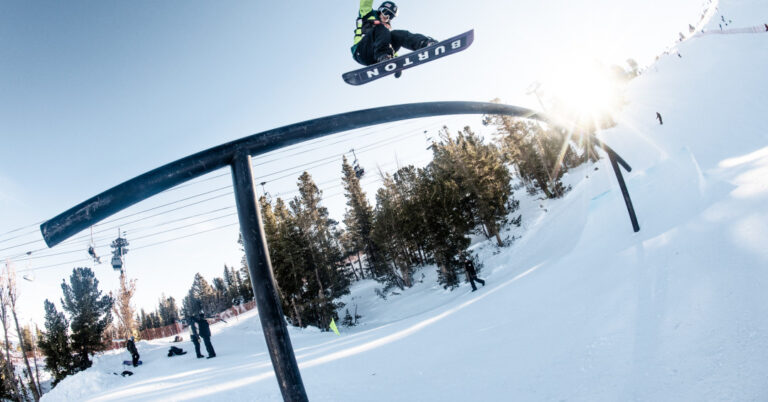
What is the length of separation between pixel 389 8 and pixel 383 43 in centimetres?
76

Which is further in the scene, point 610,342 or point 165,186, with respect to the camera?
point 610,342

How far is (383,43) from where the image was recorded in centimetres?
479

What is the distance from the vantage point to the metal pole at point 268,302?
98 centimetres

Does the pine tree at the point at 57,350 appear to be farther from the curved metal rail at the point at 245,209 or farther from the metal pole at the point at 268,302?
the metal pole at the point at 268,302

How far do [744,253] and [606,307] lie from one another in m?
1.17

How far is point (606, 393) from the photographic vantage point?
2020mm

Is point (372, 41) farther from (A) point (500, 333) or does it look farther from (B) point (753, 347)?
(B) point (753, 347)

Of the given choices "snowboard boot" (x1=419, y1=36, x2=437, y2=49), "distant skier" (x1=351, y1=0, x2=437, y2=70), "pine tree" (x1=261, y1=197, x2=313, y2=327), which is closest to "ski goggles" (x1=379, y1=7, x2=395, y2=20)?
"distant skier" (x1=351, y1=0, x2=437, y2=70)

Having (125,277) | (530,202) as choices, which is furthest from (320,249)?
(530,202)

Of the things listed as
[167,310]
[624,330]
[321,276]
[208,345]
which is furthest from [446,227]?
[167,310]

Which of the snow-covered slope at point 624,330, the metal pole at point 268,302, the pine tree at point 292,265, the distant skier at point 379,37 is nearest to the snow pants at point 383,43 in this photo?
the distant skier at point 379,37

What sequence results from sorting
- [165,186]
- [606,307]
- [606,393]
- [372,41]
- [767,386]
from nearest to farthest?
[165,186] → [767,386] → [606,393] → [606,307] → [372,41]

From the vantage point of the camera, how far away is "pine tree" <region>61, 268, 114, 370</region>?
25094mm

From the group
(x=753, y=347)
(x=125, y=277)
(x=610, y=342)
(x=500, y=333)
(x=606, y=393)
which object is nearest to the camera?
(x=753, y=347)
